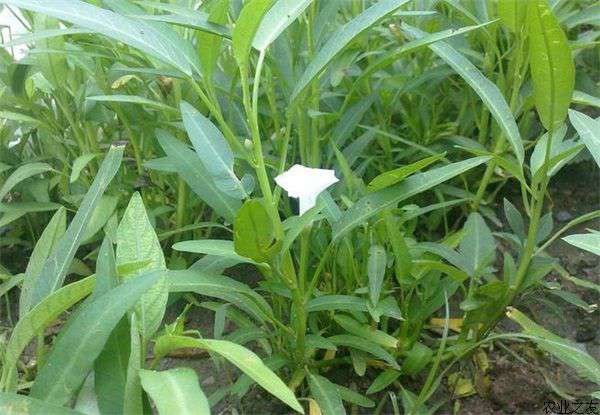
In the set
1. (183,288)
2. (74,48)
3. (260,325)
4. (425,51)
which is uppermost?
(74,48)

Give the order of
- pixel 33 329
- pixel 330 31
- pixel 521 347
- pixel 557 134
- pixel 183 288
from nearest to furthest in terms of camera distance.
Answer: pixel 33 329, pixel 183 288, pixel 557 134, pixel 521 347, pixel 330 31

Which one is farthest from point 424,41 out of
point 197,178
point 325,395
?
point 325,395

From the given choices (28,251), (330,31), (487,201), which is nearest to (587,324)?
(487,201)

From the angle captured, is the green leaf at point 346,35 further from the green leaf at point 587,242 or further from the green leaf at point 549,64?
the green leaf at point 587,242

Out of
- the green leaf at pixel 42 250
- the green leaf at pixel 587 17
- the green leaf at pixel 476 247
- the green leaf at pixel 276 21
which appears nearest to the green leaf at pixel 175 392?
the green leaf at pixel 42 250

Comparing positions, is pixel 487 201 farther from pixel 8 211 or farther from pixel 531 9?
pixel 8 211

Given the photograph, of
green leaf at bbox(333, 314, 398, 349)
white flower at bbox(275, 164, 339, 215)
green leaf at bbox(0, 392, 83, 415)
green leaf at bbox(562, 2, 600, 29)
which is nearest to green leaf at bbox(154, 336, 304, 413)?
green leaf at bbox(0, 392, 83, 415)

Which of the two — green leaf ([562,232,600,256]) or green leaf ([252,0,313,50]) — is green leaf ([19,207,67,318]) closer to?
green leaf ([252,0,313,50])
